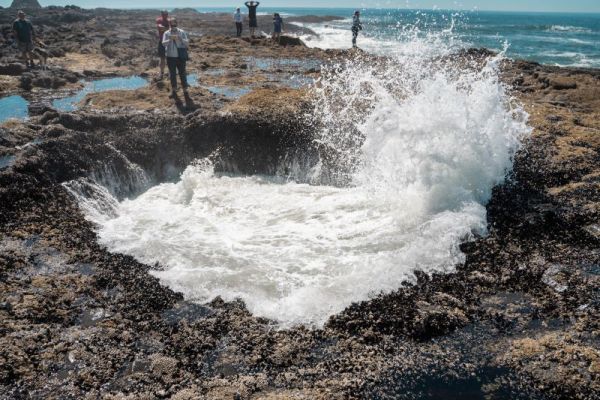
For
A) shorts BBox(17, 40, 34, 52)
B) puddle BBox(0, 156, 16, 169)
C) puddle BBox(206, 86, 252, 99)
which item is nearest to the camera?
puddle BBox(0, 156, 16, 169)

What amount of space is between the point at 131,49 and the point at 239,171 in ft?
51.3

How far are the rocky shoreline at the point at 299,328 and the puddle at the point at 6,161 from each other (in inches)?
3.2

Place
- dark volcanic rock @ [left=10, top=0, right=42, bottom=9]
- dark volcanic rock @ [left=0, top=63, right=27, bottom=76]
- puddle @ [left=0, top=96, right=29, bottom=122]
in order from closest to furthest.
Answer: puddle @ [left=0, top=96, right=29, bottom=122], dark volcanic rock @ [left=0, top=63, right=27, bottom=76], dark volcanic rock @ [left=10, top=0, right=42, bottom=9]

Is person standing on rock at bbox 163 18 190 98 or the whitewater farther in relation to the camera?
person standing on rock at bbox 163 18 190 98

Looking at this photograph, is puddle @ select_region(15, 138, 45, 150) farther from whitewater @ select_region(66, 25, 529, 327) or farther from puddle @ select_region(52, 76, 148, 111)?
puddle @ select_region(52, 76, 148, 111)

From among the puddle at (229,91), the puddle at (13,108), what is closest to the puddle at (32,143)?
the puddle at (13,108)

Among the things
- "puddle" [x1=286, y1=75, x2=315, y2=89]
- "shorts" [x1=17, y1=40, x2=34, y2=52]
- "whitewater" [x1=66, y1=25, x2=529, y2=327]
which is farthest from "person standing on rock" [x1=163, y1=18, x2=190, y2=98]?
"shorts" [x1=17, y1=40, x2=34, y2=52]

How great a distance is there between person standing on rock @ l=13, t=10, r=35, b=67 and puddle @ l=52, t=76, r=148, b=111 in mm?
3325

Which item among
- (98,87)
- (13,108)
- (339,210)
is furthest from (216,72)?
(339,210)

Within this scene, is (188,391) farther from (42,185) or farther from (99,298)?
(42,185)

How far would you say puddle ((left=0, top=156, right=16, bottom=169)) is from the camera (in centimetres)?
854

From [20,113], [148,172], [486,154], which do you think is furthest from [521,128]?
[20,113]

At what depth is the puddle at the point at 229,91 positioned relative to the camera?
13.0 metres

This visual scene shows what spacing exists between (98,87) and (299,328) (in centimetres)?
1244
